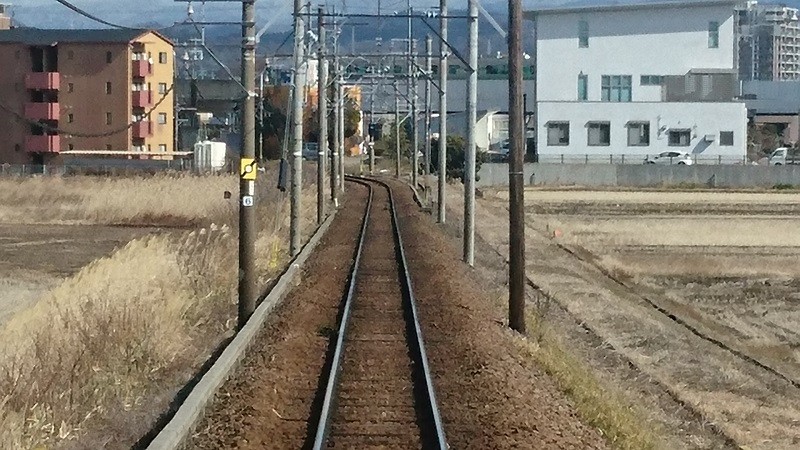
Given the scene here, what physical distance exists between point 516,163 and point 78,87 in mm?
51375

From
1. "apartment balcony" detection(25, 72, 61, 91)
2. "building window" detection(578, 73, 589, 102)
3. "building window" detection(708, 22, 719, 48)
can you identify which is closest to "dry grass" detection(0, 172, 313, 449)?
"apartment balcony" detection(25, 72, 61, 91)

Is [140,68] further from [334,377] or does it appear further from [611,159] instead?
[334,377]

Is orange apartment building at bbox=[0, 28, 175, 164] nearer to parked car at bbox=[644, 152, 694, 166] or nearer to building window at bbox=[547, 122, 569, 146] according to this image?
building window at bbox=[547, 122, 569, 146]

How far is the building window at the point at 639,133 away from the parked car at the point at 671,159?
1.10m

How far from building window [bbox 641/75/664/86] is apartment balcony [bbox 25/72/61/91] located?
37806 millimetres

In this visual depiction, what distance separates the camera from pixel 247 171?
54.7ft

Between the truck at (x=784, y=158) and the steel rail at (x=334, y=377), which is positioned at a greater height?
the truck at (x=784, y=158)

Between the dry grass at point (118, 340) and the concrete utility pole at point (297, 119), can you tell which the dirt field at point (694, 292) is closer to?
the concrete utility pole at point (297, 119)

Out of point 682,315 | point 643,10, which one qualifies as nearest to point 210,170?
point 643,10

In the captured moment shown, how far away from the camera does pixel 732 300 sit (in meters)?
27.1

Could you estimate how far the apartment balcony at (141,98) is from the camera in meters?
65.2

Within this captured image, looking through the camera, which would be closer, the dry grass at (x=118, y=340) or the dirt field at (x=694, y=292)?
the dry grass at (x=118, y=340)

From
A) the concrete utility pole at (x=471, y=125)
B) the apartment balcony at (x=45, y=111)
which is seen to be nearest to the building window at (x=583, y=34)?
the apartment balcony at (x=45, y=111)

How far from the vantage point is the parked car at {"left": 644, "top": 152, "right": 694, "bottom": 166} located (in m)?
80.1
